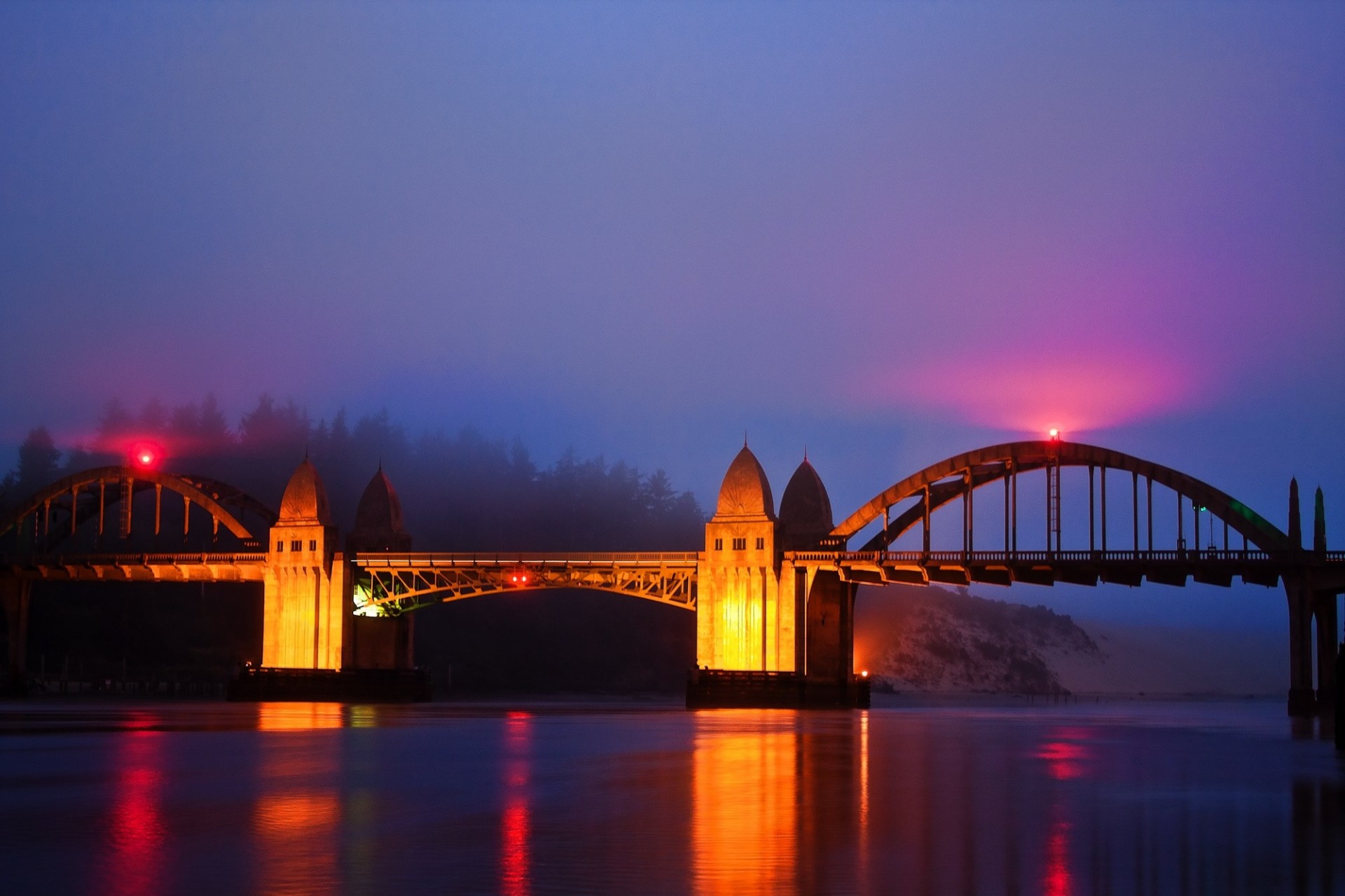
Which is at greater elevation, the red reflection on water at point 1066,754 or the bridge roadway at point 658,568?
the bridge roadway at point 658,568

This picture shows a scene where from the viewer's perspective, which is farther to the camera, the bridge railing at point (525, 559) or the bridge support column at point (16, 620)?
the bridge support column at point (16, 620)

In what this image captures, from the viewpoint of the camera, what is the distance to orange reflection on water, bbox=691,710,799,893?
57.5ft

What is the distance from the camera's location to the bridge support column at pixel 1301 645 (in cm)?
7294

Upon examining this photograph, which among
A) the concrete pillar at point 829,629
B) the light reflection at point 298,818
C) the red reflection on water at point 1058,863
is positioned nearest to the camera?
the red reflection on water at point 1058,863

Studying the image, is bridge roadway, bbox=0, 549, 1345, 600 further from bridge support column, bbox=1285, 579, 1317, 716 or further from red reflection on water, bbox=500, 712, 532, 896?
red reflection on water, bbox=500, 712, 532, 896

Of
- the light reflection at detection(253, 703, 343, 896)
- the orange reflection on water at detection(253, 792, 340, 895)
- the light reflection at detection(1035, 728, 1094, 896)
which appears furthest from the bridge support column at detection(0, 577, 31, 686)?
the orange reflection on water at detection(253, 792, 340, 895)

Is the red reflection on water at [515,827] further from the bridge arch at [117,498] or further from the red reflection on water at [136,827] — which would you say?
the bridge arch at [117,498]

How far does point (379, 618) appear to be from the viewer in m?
94.3

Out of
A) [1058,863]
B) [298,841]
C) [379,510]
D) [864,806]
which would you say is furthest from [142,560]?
[1058,863]

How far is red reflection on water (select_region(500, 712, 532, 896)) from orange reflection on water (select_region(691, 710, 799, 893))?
6.52 feet

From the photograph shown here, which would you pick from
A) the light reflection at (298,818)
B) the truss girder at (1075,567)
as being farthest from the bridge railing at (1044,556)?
the light reflection at (298,818)

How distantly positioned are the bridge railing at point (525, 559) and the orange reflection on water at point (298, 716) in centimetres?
962

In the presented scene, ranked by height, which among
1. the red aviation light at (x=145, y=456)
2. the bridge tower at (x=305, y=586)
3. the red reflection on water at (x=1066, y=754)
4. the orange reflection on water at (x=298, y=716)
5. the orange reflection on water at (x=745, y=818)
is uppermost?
the red aviation light at (x=145, y=456)

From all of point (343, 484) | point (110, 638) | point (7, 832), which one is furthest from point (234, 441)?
point (7, 832)
